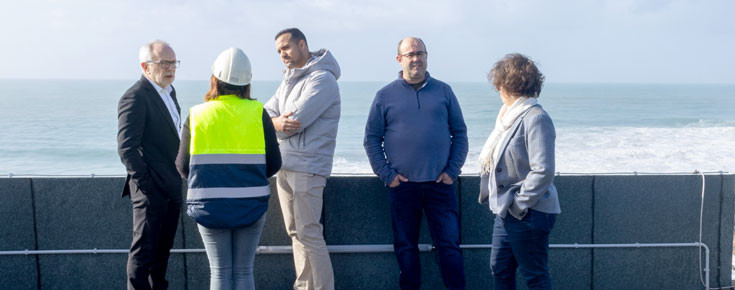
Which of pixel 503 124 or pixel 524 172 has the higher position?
pixel 503 124

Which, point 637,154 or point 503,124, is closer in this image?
point 503,124

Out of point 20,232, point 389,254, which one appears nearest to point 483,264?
point 389,254

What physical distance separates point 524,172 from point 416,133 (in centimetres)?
87

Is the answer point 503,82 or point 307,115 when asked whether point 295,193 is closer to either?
point 307,115

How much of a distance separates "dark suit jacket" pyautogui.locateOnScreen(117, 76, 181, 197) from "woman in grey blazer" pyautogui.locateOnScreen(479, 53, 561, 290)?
1.68 metres

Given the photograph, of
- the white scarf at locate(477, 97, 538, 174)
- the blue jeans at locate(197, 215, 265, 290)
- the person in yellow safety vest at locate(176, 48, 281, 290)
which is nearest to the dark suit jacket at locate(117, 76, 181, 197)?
the person in yellow safety vest at locate(176, 48, 281, 290)

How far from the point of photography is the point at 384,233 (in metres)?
4.09

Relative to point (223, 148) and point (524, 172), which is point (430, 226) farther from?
point (223, 148)

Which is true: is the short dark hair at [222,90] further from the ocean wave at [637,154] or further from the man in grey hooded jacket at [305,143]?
the ocean wave at [637,154]

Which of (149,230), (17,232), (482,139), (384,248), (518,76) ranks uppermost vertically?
(518,76)

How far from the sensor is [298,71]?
370 centimetres

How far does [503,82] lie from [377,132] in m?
0.99

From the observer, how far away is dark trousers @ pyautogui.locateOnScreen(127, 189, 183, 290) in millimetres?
3395

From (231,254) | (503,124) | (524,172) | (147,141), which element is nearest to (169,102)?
(147,141)
